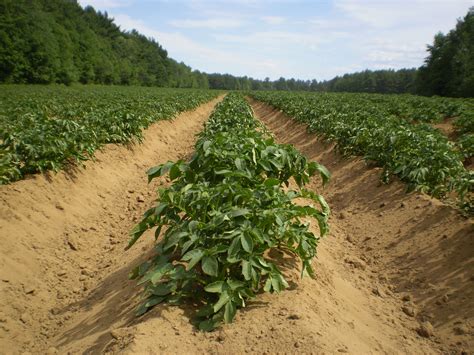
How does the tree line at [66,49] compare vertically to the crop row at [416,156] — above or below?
above

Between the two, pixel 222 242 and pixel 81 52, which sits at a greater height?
pixel 81 52

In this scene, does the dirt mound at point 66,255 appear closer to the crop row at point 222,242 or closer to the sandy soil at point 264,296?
the sandy soil at point 264,296

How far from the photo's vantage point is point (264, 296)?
2.96 metres

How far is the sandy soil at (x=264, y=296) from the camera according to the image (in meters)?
2.55

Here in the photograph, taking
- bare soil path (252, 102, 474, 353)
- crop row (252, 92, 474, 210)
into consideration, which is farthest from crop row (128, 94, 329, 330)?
crop row (252, 92, 474, 210)

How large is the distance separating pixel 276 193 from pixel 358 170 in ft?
16.0

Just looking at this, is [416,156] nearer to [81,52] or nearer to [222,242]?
[222,242]

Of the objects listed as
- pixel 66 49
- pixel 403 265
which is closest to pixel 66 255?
pixel 403 265

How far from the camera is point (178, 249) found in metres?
3.40

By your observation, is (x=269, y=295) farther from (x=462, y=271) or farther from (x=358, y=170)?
(x=358, y=170)

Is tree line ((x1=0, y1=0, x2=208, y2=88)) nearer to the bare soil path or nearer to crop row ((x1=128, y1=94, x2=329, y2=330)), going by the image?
the bare soil path

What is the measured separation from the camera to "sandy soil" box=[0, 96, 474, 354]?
2.55 metres

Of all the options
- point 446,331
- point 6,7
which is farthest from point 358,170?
point 6,7

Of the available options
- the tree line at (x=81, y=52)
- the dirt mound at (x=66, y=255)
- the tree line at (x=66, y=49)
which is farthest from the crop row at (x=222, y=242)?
the tree line at (x=66, y=49)
